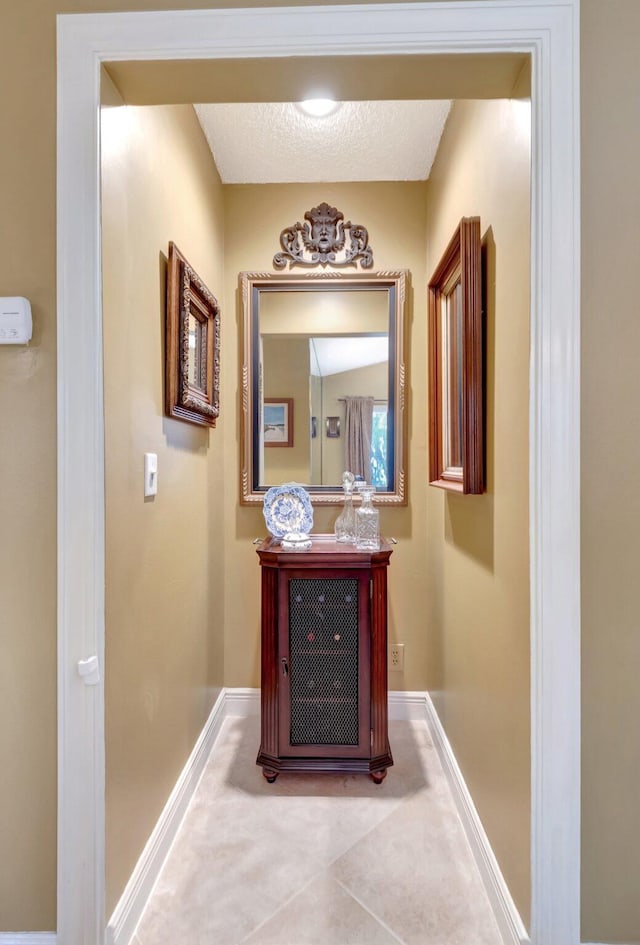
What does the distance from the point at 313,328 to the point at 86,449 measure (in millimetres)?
1416

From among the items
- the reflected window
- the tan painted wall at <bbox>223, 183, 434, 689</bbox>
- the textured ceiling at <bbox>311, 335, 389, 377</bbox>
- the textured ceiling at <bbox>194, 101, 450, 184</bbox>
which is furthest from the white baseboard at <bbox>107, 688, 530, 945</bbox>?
the textured ceiling at <bbox>194, 101, 450, 184</bbox>

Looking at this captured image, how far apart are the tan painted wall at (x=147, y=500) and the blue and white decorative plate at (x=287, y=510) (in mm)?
277

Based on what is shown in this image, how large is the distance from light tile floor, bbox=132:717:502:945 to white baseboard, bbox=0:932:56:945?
23 cm

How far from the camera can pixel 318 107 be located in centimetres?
173

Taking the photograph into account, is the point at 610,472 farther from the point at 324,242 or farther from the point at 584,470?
the point at 324,242

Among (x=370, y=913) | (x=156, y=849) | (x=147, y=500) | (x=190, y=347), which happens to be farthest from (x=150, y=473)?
(x=370, y=913)

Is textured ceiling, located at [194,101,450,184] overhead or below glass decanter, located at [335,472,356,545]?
overhead

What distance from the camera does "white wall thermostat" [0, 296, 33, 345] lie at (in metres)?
1.00

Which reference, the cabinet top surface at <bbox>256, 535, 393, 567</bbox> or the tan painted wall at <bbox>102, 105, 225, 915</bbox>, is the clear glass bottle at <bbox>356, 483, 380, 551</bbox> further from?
the tan painted wall at <bbox>102, 105, 225, 915</bbox>

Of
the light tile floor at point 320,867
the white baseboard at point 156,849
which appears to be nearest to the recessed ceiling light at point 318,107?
the white baseboard at point 156,849

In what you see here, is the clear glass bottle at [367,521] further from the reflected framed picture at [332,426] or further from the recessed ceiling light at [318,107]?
the recessed ceiling light at [318,107]

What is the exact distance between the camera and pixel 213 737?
1986mm

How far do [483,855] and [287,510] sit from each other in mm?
1273

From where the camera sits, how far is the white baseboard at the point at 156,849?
111 cm
